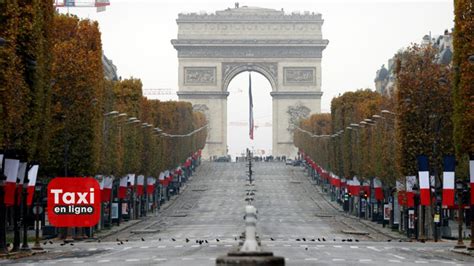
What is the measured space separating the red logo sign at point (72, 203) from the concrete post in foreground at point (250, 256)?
141 feet

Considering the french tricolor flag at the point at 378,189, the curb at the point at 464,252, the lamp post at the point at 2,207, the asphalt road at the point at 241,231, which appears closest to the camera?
the asphalt road at the point at 241,231

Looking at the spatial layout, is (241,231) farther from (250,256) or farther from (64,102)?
(250,256)

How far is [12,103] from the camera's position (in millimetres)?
56562

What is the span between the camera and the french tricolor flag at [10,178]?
57344 mm

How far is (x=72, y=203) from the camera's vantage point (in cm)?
6562

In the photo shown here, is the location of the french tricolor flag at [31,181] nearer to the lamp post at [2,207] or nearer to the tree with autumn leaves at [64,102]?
the tree with autumn leaves at [64,102]

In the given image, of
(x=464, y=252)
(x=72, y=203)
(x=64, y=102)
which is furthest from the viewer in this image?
(x=64, y=102)

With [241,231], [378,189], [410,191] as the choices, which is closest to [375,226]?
[378,189]

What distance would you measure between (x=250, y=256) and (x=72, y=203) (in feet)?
148

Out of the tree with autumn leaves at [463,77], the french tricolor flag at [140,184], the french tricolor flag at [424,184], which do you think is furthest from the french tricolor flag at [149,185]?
the tree with autumn leaves at [463,77]

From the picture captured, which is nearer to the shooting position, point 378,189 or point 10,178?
point 10,178

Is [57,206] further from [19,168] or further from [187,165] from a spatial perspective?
[187,165]

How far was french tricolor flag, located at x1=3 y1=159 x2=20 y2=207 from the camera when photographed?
57344 millimetres

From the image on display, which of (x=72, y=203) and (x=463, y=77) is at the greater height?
(x=463, y=77)
